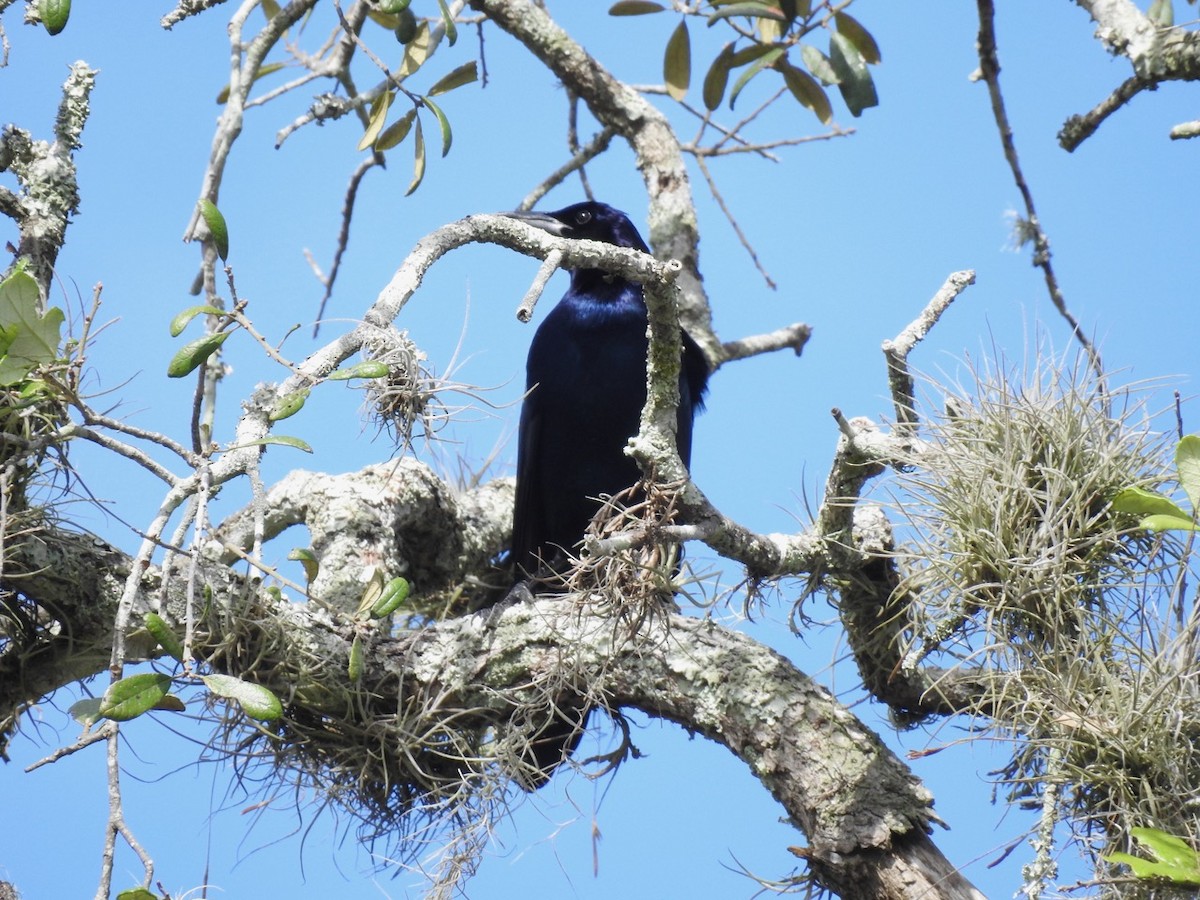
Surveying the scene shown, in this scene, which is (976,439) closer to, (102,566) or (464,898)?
(464,898)

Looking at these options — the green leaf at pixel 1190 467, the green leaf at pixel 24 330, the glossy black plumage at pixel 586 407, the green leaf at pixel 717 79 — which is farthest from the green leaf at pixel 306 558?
the green leaf at pixel 717 79

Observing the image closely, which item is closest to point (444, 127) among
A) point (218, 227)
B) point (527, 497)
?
point (218, 227)

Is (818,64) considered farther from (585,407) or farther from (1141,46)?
(585,407)

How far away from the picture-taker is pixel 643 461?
88.8 inches

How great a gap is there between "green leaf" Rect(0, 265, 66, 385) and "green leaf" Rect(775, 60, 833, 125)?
7.13ft

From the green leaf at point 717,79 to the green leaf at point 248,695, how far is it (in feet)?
7.87

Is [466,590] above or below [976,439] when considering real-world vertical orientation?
above

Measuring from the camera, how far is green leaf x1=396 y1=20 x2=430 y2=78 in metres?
3.10

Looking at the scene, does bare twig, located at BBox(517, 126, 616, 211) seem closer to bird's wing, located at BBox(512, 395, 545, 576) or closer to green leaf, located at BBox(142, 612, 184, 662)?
bird's wing, located at BBox(512, 395, 545, 576)

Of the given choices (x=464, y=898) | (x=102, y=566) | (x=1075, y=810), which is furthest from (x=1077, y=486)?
(x=102, y=566)

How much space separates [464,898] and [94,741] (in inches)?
45.3

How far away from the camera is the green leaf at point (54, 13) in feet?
6.62

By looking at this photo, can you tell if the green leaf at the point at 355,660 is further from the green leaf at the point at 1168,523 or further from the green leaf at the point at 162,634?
the green leaf at the point at 1168,523

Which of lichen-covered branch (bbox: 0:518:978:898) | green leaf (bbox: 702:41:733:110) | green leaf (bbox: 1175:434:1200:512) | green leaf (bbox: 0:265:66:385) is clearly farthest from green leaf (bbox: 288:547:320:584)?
green leaf (bbox: 702:41:733:110)
